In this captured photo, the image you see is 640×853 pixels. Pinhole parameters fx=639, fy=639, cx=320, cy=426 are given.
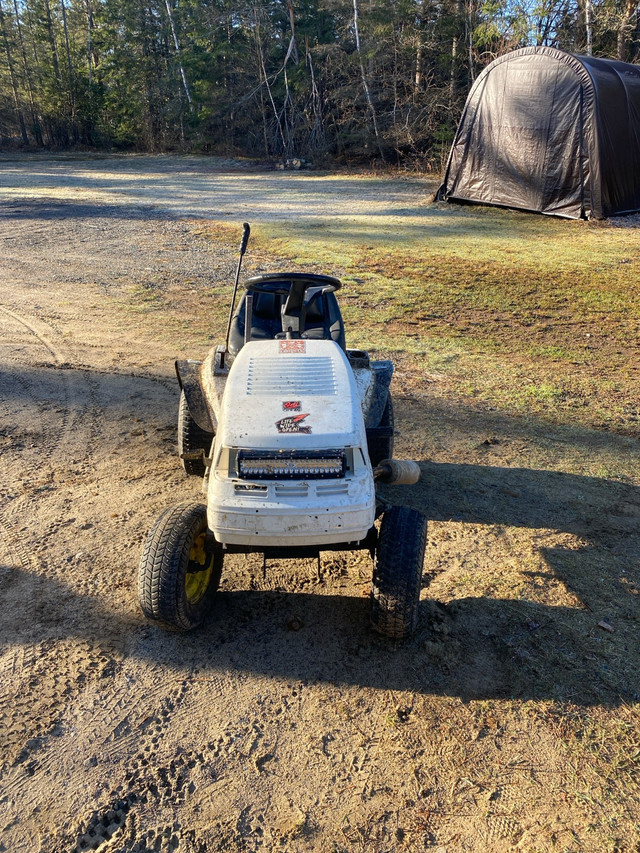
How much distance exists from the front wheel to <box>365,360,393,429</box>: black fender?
47.6 inches

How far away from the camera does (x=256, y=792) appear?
257 cm

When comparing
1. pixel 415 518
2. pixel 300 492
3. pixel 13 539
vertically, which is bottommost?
pixel 13 539

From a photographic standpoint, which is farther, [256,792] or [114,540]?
[114,540]

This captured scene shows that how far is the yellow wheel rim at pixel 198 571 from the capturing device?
132 inches

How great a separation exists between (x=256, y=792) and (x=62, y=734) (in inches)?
36.1

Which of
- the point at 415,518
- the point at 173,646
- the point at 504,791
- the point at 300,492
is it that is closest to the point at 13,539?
the point at 173,646

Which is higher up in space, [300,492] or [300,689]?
[300,492]

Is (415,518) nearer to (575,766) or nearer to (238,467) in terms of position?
(238,467)

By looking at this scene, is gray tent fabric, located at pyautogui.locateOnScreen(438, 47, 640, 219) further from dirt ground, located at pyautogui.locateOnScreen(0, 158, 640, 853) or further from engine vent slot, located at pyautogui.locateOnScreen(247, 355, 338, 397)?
engine vent slot, located at pyautogui.locateOnScreen(247, 355, 338, 397)

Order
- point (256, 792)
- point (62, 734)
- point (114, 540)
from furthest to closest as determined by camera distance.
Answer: point (114, 540)
point (62, 734)
point (256, 792)

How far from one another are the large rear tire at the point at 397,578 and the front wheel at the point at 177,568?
0.84 meters

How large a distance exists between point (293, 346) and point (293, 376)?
0.35 m

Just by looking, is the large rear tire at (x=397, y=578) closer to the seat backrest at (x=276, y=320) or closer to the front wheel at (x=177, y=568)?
the front wheel at (x=177, y=568)

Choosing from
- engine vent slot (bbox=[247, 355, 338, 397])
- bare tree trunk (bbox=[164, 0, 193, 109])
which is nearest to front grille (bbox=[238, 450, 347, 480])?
engine vent slot (bbox=[247, 355, 338, 397])
